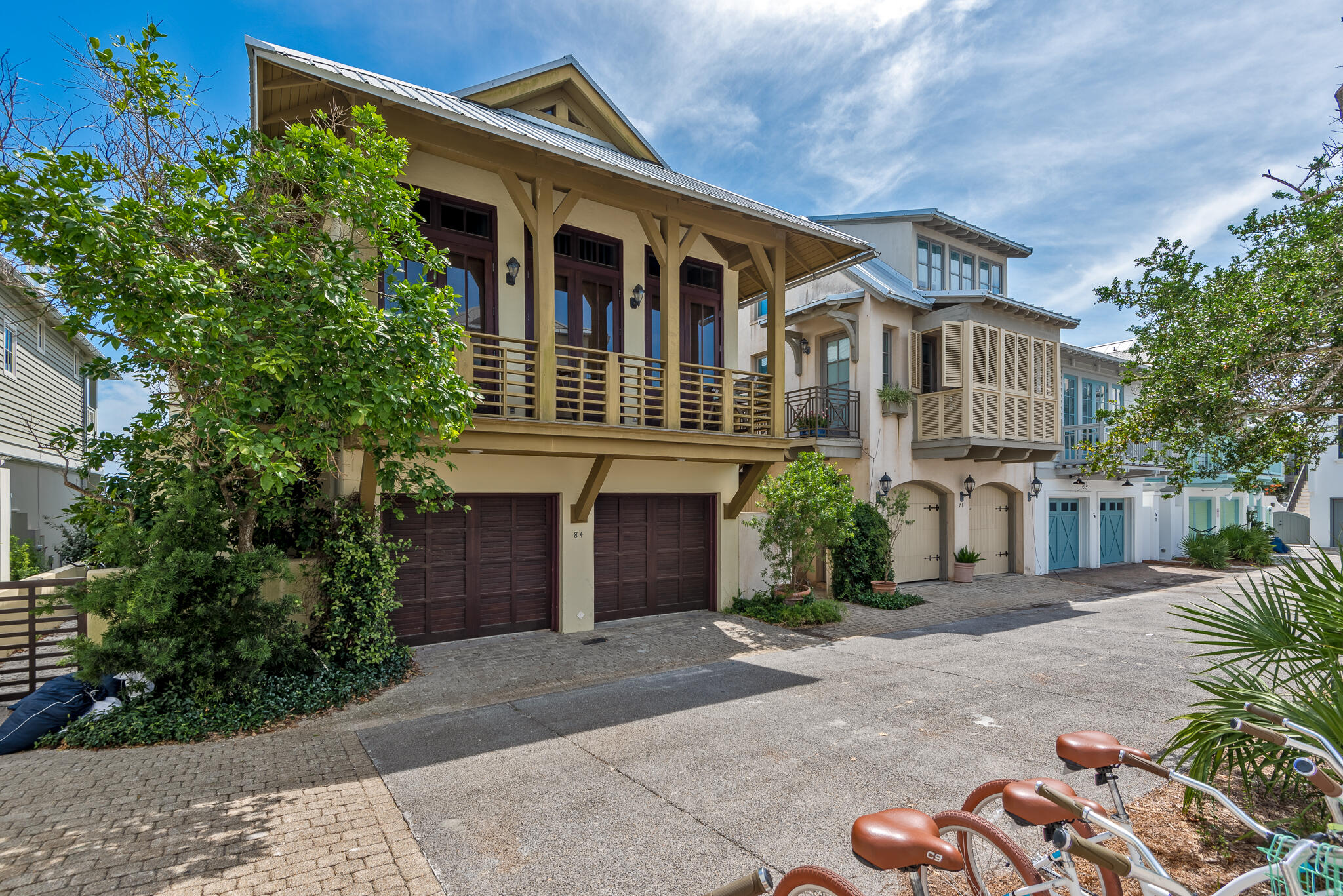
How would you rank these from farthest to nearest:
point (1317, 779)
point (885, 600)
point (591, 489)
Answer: point (885, 600) → point (591, 489) → point (1317, 779)

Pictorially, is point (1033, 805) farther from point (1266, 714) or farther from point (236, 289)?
point (236, 289)

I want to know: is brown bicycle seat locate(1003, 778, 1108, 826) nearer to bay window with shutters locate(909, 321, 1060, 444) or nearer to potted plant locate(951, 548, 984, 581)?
bay window with shutters locate(909, 321, 1060, 444)

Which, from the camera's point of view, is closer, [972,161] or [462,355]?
[462,355]

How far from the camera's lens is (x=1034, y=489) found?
17.9 m

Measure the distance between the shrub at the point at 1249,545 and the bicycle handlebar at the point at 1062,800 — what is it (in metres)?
24.9

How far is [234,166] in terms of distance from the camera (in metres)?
6.15

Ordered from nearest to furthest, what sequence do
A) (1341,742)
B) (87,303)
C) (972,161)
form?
(1341,742) < (87,303) < (972,161)

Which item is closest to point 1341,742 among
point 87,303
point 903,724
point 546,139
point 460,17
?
point 903,724

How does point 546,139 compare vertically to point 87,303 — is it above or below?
above

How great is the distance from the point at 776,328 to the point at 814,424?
438 cm

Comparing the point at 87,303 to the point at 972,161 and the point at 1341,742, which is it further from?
the point at 972,161

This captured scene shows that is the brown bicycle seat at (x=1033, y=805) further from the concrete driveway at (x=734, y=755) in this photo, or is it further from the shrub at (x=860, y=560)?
the shrub at (x=860, y=560)

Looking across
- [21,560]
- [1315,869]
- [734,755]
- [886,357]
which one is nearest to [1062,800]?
[1315,869]

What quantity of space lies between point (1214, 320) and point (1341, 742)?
7406mm
